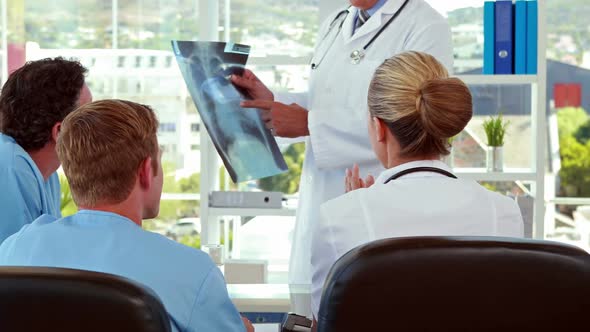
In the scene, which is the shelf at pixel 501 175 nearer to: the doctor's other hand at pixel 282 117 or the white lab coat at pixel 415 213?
the doctor's other hand at pixel 282 117

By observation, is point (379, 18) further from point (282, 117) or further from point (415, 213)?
point (415, 213)

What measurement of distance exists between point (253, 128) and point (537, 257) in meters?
1.57

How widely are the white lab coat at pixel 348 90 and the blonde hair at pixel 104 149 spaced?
3.72ft

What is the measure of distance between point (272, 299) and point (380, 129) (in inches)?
15.9

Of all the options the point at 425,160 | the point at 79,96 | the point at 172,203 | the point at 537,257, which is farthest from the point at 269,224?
the point at 537,257

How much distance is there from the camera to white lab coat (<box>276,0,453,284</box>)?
2.51 meters

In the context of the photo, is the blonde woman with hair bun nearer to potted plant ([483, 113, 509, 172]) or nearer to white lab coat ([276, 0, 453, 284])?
white lab coat ([276, 0, 453, 284])

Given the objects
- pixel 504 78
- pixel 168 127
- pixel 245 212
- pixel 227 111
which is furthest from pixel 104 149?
pixel 168 127

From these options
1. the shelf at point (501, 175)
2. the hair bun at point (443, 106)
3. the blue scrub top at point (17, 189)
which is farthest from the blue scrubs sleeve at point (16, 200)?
the shelf at point (501, 175)

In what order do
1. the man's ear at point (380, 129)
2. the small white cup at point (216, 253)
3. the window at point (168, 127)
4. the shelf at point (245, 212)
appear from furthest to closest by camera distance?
the window at point (168, 127), the shelf at point (245, 212), the small white cup at point (216, 253), the man's ear at point (380, 129)

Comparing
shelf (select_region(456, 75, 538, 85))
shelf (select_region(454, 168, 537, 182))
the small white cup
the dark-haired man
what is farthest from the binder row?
the dark-haired man

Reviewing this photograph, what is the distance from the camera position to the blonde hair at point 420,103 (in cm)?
168

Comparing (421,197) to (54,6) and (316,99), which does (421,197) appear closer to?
(316,99)

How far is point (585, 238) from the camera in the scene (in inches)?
188
